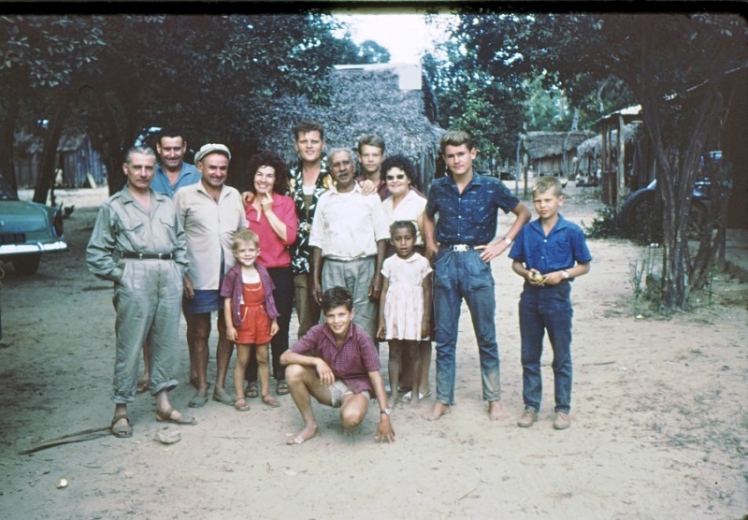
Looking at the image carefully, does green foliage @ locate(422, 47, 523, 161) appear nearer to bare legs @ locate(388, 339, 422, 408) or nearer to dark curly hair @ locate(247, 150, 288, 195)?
dark curly hair @ locate(247, 150, 288, 195)

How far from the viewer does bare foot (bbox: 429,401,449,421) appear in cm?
457

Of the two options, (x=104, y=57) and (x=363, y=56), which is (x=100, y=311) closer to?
(x=104, y=57)

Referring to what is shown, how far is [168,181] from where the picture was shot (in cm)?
510

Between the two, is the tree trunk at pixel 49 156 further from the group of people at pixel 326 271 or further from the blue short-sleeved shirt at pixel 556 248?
the blue short-sleeved shirt at pixel 556 248

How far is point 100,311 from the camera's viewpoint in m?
8.66

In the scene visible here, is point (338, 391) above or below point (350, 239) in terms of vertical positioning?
below

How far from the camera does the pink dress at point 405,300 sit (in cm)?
473

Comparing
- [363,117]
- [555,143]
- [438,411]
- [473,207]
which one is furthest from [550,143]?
[438,411]

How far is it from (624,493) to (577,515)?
0.35 m

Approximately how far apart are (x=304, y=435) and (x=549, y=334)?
1582 mm

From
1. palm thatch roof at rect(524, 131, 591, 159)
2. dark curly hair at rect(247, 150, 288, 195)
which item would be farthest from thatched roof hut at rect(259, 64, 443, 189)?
palm thatch roof at rect(524, 131, 591, 159)

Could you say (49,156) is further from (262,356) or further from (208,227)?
(262,356)

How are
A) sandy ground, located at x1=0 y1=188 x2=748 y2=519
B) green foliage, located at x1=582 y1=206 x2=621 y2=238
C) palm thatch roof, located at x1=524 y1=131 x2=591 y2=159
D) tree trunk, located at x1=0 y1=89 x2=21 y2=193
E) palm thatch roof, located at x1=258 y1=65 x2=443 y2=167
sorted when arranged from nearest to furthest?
sandy ground, located at x1=0 y1=188 x2=748 y2=519 < palm thatch roof, located at x1=258 y1=65 x2=443 y2=167 < green foliage, located at x1=582 y1=206 x2=621 y2=238 < tree trunk, located at x1=0 y1=89 x2=21 y2=193 < palm thatch roof, located at x1=524 y1=131 x2=591 y2=159

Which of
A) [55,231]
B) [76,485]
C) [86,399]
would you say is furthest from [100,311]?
[76,485]
